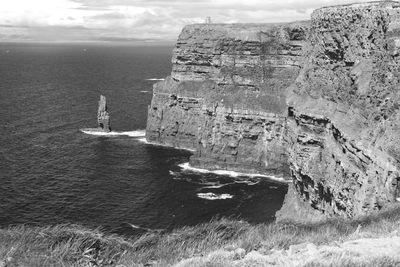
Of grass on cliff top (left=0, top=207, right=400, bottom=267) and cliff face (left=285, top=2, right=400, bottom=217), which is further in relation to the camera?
cliff face (left=285, top=2, right=400, bottom=217)

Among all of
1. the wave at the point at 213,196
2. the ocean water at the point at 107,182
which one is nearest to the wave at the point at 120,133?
the ocean water at the point at 107,182

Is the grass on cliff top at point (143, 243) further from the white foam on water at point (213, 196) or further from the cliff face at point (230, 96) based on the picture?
the cliff face at point (230, 96)

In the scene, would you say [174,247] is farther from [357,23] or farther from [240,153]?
[240,153]

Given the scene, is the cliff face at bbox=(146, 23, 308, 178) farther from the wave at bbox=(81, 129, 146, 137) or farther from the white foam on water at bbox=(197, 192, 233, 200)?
the white foam on water at bbox=(197, 192, 233, 200)

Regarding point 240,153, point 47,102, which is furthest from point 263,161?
point 47,102

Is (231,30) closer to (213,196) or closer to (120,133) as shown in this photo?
(120,133)

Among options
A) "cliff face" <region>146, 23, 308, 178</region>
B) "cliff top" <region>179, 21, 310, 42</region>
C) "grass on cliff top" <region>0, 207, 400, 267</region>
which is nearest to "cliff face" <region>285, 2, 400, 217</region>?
"grass on cliff top" <region>0, 207, 400, 267</region>
